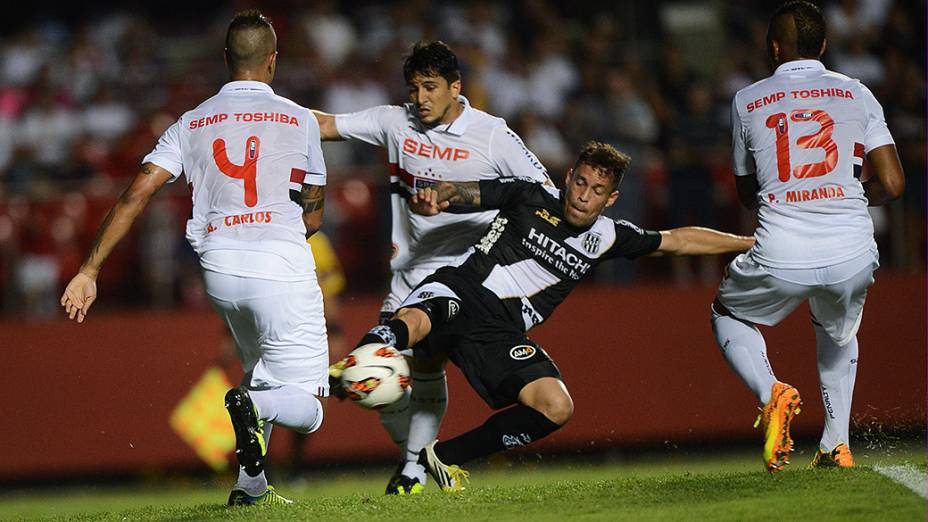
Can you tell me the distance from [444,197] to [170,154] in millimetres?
1464

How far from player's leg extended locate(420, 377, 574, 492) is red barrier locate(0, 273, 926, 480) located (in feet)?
13.5

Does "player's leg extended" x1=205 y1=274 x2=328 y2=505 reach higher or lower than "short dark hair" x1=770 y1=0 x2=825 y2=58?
lower

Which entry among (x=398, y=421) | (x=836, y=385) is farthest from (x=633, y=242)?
(x=398, y=421)

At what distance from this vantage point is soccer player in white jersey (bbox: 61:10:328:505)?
6.33 m

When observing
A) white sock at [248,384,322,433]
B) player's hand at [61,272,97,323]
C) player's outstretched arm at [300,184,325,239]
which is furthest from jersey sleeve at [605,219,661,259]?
player's hand at [61,272,97,323]

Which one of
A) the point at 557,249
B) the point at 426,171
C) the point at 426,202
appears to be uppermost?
the point at 426,171

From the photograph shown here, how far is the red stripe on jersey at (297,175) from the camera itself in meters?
6.53

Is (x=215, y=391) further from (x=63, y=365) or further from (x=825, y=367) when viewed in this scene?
(x=825, y=367)

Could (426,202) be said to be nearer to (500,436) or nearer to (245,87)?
(245,87)

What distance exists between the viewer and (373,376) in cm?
616

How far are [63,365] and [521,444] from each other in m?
5.99

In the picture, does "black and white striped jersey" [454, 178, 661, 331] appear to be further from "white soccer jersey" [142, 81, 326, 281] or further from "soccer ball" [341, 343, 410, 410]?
"white soccer jersey" [142, 81, 326, 281]

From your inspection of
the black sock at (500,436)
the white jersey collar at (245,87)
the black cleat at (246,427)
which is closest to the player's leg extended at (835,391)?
the black sock at (500,436)

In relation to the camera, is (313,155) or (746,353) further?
(746,353)
